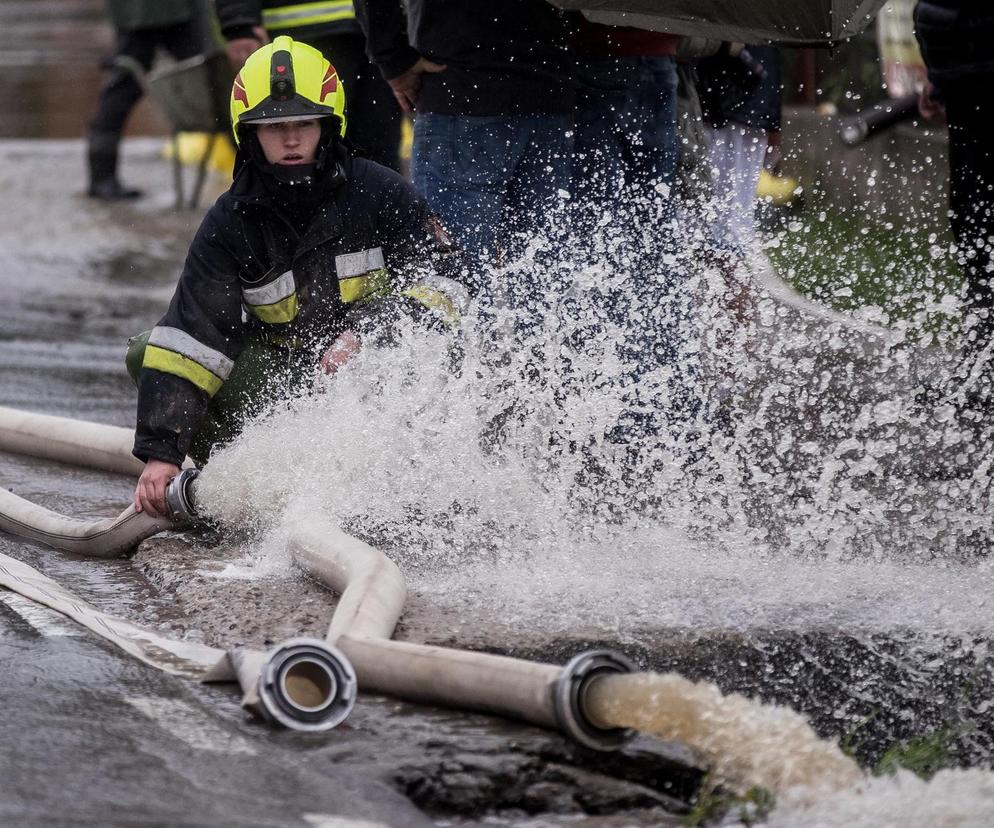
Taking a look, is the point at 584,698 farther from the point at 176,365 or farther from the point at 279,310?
the point at 279,310

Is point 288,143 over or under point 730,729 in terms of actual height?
over

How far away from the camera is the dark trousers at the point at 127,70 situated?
465 inches

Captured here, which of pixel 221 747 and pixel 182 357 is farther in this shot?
pixel 182 357

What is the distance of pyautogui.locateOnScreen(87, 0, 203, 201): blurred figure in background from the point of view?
11.6 meters

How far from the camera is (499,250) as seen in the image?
5.47 meters

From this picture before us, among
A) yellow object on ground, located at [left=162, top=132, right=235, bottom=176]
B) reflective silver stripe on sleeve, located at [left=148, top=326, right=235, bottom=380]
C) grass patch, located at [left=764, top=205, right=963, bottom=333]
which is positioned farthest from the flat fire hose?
yellow object on ground, located at [left=162, top=132, right=235, bottom=176]

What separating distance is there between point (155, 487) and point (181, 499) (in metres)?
0.12

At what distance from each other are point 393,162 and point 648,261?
1704mm

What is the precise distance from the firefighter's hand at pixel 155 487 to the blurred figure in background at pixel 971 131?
2.55m

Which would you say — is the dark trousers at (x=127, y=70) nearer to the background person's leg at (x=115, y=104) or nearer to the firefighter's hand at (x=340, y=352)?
the background person's leg at (x=115, y=104)

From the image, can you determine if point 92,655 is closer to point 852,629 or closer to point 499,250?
point 852,629

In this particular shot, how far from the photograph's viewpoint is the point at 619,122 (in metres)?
5.64

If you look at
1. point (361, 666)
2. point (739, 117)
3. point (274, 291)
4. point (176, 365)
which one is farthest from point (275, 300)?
point (739, 117)

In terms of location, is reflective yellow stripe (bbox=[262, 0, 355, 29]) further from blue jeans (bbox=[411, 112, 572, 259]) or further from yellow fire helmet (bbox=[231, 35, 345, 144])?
yellow fire helmet (bbox=[231, 35, 345, 144])
